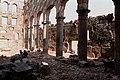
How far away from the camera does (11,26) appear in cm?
3262

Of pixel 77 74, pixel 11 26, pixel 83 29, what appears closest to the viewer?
pixel 77 74

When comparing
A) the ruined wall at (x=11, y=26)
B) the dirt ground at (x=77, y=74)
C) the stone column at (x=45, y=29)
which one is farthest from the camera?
the ruined wall at (x=11, y=26)

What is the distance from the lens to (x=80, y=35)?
11453 mm

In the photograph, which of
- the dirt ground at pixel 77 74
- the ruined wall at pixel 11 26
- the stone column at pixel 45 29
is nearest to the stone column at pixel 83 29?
the dirt ground at pixel 77 74

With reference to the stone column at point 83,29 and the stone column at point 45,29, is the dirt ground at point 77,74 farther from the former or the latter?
the stone column at point 45,29

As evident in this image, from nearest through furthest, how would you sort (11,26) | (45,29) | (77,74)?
(77,74) < (45,29) < (11,26)

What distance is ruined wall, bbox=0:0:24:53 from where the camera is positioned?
103 ft

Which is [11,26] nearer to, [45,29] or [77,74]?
[45,29]

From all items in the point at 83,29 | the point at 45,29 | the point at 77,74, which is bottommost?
the point at 77,74

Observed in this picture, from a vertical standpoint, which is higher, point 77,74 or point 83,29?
point 83,29

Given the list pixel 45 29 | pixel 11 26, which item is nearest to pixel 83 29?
pixel 45 29

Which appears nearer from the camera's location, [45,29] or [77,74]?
[77,74]

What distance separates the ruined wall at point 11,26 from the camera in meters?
31.4

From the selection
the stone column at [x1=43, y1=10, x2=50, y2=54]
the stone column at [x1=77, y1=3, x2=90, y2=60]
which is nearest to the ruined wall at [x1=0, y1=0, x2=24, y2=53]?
the stone column at [x1=43, y1=10, x2=50, y2=54]
